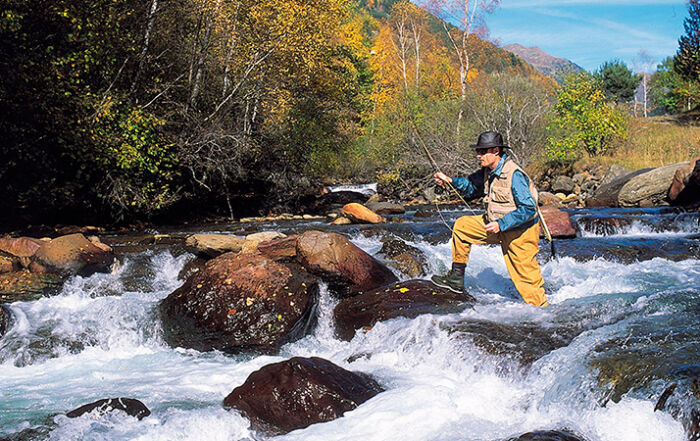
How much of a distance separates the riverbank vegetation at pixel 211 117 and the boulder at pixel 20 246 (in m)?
2.92

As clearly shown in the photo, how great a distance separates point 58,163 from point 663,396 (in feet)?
39.9

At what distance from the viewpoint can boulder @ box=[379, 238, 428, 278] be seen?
8.52 metres

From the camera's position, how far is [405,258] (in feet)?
28.6

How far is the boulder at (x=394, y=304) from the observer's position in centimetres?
600

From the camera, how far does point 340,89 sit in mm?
21578

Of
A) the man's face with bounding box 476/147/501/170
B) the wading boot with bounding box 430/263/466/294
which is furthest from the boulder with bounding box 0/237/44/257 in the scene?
the man's face with bounding box 476/147/501/170

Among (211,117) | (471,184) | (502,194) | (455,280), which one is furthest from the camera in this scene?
(211,117)

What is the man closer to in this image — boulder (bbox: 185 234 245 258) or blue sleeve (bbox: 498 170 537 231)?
blue sleeve (bbox: 498 170 537 231)

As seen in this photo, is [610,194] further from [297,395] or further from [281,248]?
[297,395]

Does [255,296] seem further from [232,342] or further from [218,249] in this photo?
[218,249]

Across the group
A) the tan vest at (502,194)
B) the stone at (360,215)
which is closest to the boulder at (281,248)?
the tan vest at (502,194)

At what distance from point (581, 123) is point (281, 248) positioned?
57.1 ft

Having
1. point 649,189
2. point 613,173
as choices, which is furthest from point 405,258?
point 613,173

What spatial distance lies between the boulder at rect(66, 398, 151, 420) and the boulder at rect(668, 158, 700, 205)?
1429 cm
